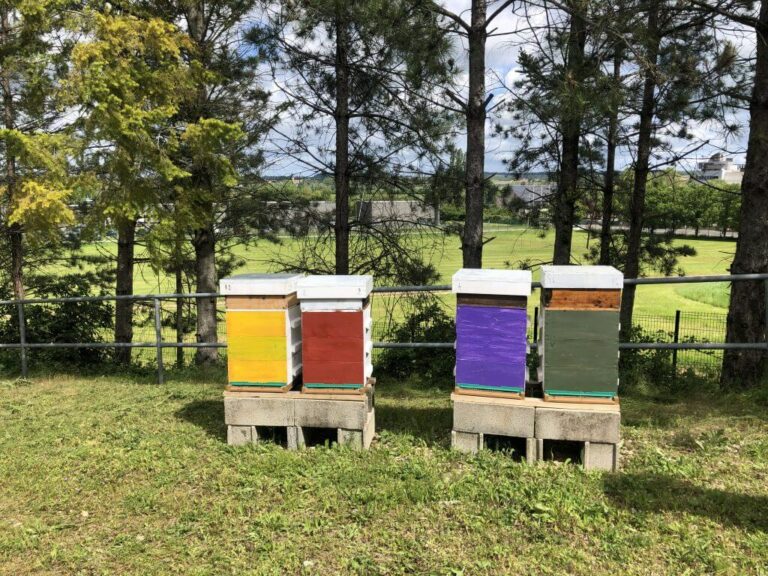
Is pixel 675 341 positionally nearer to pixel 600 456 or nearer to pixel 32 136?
pixel 600 456

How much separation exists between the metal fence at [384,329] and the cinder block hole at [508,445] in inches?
38.9

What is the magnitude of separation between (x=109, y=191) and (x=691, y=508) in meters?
7.64

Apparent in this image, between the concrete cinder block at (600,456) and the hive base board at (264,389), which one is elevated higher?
the hive base board at (264,389)

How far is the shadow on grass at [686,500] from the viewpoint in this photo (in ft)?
10.9

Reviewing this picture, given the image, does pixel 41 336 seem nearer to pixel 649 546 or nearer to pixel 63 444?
pixel 63 444

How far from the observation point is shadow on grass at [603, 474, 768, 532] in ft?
10.9

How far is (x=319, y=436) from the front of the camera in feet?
15.7

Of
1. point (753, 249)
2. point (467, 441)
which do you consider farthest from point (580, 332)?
point (753, 249)

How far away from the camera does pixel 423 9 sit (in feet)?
21.4

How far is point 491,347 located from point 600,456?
1105 mm

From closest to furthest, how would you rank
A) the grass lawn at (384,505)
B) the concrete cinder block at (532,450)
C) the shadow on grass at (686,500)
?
the grass lawn at (384,505) < the shadow on grass at (686,500) < the concrete cinder block at (532,450)

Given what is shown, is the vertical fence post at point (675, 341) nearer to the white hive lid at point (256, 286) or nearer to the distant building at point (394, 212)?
the distant building at point (394, 212)

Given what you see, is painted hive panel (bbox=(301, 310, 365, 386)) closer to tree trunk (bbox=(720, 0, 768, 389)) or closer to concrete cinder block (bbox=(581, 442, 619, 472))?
concrete cinder block (bbox=(581, 442, 619, 472))

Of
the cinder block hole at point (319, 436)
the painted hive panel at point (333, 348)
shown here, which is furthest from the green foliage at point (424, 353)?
the painted hive panel at point (333, 348)
